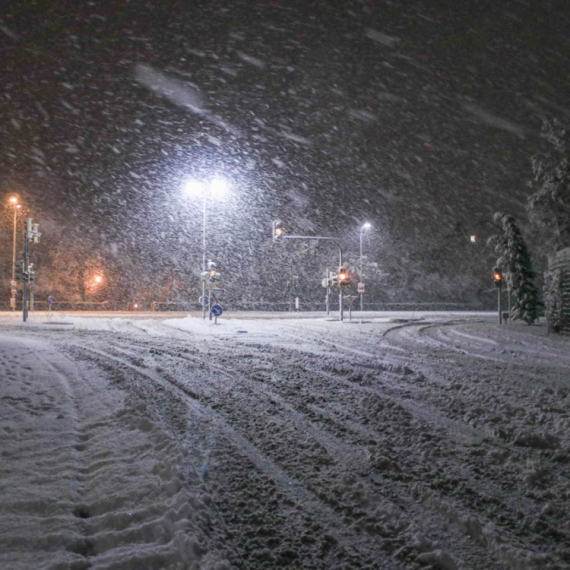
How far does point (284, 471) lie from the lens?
454 centimetres

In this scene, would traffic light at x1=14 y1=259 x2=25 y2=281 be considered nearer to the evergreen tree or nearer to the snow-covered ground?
the snow-covered ground

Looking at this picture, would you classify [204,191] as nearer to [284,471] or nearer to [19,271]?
[19,271]

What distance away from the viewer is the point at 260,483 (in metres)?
4.26

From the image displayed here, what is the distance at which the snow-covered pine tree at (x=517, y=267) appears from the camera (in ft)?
98.5

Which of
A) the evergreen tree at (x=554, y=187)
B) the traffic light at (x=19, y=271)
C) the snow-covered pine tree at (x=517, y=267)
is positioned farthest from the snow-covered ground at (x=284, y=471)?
the evergreen tree at (x=554, y=187)

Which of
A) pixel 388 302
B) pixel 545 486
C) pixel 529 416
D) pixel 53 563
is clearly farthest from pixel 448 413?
pixel 388 302

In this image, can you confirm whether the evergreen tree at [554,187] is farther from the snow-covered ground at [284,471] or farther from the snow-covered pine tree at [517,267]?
the snow-covered ground at [284,471]

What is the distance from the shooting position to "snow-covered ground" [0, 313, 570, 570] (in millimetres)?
3162

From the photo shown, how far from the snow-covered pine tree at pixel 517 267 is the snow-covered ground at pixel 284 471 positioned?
2260 centimetres

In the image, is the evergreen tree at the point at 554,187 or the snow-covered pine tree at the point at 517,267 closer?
the snow-covered pine tree at the point at 517,267

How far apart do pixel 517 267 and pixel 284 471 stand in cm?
2950

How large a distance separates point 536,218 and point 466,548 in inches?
1572

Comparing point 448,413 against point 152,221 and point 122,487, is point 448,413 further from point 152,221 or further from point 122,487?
point 152,221

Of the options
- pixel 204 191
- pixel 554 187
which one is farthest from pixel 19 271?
pixel 554 187
